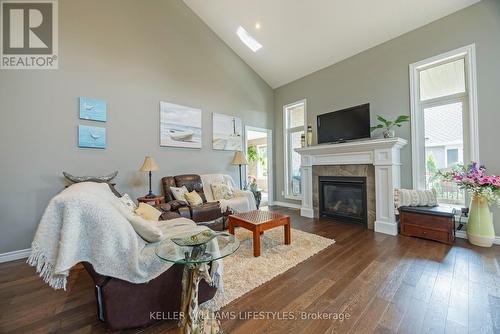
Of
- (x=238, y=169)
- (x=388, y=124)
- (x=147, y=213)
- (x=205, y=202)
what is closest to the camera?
(x=147, y=213)

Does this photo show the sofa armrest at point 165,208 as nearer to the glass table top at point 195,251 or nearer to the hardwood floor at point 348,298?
the hardwood floor at point 348,298

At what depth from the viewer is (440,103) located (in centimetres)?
316

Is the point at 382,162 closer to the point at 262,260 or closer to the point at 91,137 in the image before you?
the point at 262,260

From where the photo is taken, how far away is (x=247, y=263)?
224cm

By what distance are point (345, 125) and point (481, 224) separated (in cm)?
225

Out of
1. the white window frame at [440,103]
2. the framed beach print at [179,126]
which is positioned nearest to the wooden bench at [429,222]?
the white window frame at [440,103]

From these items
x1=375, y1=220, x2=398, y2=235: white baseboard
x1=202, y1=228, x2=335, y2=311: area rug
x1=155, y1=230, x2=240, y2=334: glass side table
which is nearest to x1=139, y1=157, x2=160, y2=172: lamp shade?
x1=202, y1=228, x2=335, y2=311: area rug

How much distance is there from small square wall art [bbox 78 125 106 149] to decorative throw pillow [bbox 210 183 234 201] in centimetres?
190

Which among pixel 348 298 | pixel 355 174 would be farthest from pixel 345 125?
pixel 348 298

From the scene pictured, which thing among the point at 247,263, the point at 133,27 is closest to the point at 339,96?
the point at 247,263

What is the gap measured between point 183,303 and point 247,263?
3.85 feet

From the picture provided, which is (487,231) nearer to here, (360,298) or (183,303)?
(360,298)

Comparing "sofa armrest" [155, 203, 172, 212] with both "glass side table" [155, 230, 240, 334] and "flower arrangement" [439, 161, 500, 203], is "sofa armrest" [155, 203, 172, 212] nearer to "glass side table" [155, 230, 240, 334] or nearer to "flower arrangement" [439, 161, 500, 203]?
"glass side table" [155, 230, 240, 334]

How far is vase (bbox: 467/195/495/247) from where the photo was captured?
258cm
